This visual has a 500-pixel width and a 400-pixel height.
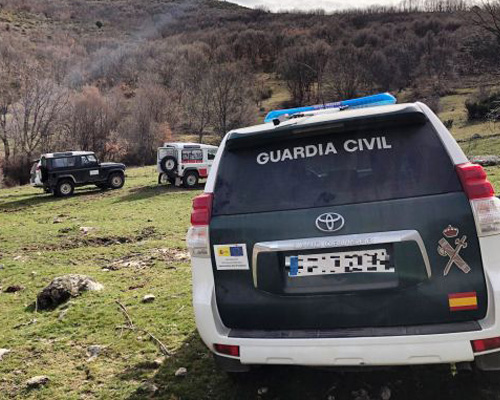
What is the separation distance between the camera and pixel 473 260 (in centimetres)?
228

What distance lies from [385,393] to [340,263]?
43.1 inches

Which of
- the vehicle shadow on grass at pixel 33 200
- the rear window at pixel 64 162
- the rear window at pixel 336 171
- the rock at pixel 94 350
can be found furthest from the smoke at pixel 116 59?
the rear window at pixel 336 171

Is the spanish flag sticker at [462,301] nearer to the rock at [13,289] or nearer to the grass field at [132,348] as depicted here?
the grass field at [132,348]

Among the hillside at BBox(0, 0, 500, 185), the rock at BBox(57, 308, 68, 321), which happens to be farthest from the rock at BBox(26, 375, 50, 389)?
the hillside at BBox(0, 0, 500, 185)

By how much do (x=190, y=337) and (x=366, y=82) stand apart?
7275 cm

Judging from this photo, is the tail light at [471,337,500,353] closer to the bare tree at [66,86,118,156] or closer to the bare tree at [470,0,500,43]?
the bare tree at [470,0,500,43]

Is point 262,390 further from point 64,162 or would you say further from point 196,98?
point 196,98

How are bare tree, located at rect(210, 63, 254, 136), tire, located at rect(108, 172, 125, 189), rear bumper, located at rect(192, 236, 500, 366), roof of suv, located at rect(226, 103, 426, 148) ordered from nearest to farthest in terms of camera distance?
rear bumper, located at rect(192, 236, 500, 366)
roof of suv, located at rect(226, 103, 426, 148)
tire, located at rect(108, 172, 125, 189)
bare tree, located at rect(210, 63, 254, 136)

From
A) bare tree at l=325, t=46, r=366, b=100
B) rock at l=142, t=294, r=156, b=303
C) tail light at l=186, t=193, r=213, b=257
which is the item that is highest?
bare tree at l=325, t=46, r=366, b=100

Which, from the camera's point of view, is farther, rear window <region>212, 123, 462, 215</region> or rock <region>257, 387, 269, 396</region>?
rock <region>257, 387, 269, 396</region>

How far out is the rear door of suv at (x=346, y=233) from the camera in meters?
2.29

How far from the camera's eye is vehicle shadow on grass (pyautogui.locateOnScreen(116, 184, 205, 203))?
63.4 ft

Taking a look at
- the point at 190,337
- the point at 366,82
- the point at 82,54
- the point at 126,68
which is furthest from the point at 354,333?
the point at 82,54

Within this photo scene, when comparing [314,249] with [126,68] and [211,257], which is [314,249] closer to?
[211,257]
